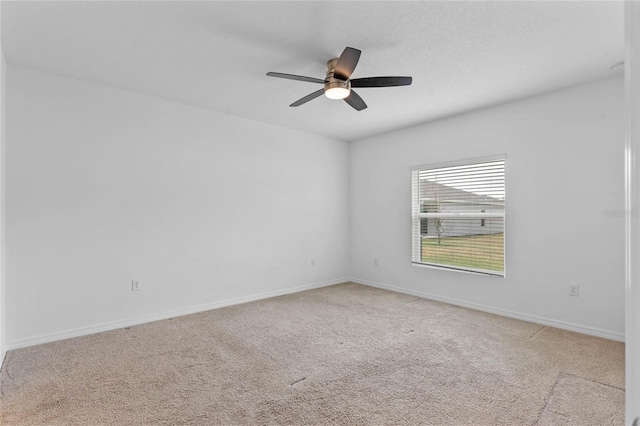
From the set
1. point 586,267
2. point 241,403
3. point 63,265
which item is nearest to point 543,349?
point 586,267

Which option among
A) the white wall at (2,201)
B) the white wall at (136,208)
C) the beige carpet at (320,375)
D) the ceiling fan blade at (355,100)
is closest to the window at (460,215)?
the beige carpet at (320,375)

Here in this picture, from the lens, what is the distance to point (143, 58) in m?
2.87

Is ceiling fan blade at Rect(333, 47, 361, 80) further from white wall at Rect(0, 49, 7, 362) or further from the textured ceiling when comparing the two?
white wall at Rect(0, 49, 7, 362)

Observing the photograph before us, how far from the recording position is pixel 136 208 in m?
3.66

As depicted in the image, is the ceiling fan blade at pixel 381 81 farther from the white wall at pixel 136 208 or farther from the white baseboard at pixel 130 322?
the white baseboard at pixel 130 322

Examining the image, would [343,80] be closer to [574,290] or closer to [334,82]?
[334,82]

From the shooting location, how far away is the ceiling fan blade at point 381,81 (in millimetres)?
2588

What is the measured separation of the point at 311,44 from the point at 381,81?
2.01 feet

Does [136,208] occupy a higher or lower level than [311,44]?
lower

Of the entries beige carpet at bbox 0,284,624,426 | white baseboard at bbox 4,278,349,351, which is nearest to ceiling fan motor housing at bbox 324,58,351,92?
beige carpet at bbox 0,284,624,426

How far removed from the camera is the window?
405cm

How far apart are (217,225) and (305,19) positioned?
2757mm

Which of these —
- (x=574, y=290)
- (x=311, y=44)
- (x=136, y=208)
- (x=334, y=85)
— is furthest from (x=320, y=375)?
(x=574, y=290)

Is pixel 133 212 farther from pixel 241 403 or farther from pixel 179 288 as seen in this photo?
pixel 241 403
